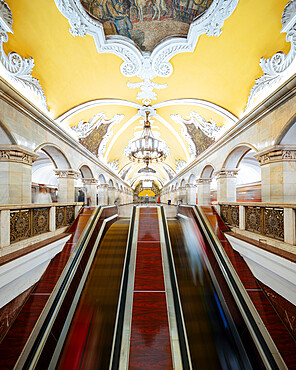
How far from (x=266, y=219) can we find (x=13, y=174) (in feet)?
20.6

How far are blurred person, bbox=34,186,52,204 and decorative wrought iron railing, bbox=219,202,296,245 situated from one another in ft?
37.1


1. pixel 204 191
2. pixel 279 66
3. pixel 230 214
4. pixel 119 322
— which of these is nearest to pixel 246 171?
pixel 204 191

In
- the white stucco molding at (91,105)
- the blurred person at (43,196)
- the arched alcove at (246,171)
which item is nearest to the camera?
the white stucco molding at (91,105)

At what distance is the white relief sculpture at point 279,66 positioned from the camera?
13.0 feet

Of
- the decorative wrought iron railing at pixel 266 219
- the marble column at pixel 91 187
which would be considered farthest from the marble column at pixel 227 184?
the marble column at pixel 91 187

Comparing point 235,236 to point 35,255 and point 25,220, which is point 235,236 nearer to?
point 35,255

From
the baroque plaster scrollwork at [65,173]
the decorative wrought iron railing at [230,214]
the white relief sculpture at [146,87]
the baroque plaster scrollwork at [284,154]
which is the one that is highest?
the white relief sculpture at [146,87]

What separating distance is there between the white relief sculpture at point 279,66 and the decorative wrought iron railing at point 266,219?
3407 millimetres

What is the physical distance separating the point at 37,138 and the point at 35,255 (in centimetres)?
387

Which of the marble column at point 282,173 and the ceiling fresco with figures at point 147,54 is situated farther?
the marble column at point 282,173

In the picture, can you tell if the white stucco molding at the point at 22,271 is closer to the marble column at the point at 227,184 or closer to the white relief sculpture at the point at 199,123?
the marble column at the point at 227,184

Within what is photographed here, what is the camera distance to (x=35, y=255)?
3.30m

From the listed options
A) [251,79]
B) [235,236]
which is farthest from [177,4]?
[235,236]

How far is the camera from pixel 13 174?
474cm
